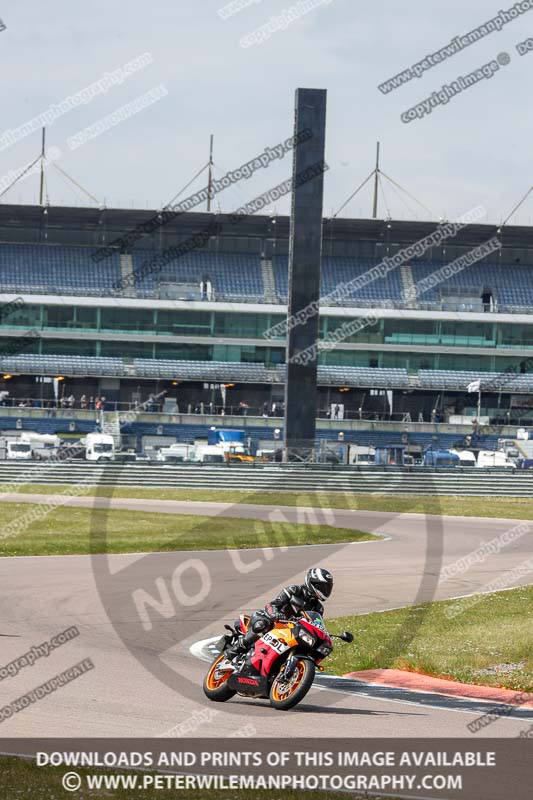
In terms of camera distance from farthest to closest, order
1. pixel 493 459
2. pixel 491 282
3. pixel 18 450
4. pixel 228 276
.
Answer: pixel 491 282, pixel 228 276, pixel 493 459, pixel 18 450

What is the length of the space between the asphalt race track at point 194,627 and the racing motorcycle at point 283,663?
20 centimetres

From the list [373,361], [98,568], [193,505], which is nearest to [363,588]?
[98,568]

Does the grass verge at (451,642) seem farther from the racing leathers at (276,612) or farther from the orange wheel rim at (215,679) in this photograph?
the racing leathers at (276,612)

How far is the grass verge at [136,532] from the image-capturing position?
28969 mm

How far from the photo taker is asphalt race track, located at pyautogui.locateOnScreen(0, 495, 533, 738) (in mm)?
11109

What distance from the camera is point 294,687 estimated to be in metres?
11.7

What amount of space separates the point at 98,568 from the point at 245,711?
1386 cm

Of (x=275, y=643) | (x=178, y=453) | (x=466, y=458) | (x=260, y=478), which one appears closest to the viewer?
(x=275, y=643)

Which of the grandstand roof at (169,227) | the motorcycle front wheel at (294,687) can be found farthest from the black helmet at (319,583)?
the grandstand roof at (169,227)

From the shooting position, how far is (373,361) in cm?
8394

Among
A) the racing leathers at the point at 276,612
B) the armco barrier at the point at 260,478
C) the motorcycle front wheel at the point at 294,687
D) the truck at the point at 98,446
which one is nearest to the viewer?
the motorcycle front wheel at the point at 294,687

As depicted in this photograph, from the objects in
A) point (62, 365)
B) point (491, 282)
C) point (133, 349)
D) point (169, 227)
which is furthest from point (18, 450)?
point (491, 282)

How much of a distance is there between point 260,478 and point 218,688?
40.2 meters

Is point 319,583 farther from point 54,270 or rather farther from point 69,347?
point 54,270
